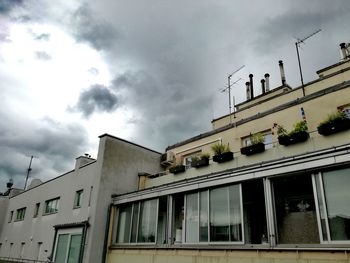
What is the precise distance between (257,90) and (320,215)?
22.0m

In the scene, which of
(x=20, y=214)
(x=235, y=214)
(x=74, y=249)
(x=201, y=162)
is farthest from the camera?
(x=20, y=214)

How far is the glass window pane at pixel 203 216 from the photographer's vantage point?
11227 mm

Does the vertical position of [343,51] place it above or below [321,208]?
above

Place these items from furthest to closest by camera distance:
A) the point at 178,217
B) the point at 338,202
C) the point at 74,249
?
the point at 74,249 → the point at 178,217 → the point at 338,202

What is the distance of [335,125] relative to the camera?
9.95 meters

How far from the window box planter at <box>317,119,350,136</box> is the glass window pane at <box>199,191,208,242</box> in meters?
4.85

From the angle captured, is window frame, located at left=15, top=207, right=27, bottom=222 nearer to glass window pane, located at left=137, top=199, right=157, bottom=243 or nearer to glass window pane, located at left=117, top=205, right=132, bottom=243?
glass window pane, located at left=117, top=205, right=132, bottom=243

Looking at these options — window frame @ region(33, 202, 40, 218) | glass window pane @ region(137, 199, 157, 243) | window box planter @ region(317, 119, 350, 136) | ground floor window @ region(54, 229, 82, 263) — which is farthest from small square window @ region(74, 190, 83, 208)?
window box planter @ region(317, 119, 350, 136)

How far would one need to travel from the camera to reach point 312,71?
2252cm

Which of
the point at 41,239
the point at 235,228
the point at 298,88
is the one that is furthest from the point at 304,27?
the point at 41,239

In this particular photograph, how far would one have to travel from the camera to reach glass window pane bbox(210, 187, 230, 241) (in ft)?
34.8

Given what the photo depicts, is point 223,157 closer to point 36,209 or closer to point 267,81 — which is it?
point 267,81

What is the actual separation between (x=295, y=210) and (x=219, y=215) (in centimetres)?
265

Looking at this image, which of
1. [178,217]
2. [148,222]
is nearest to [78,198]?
[148,222]
